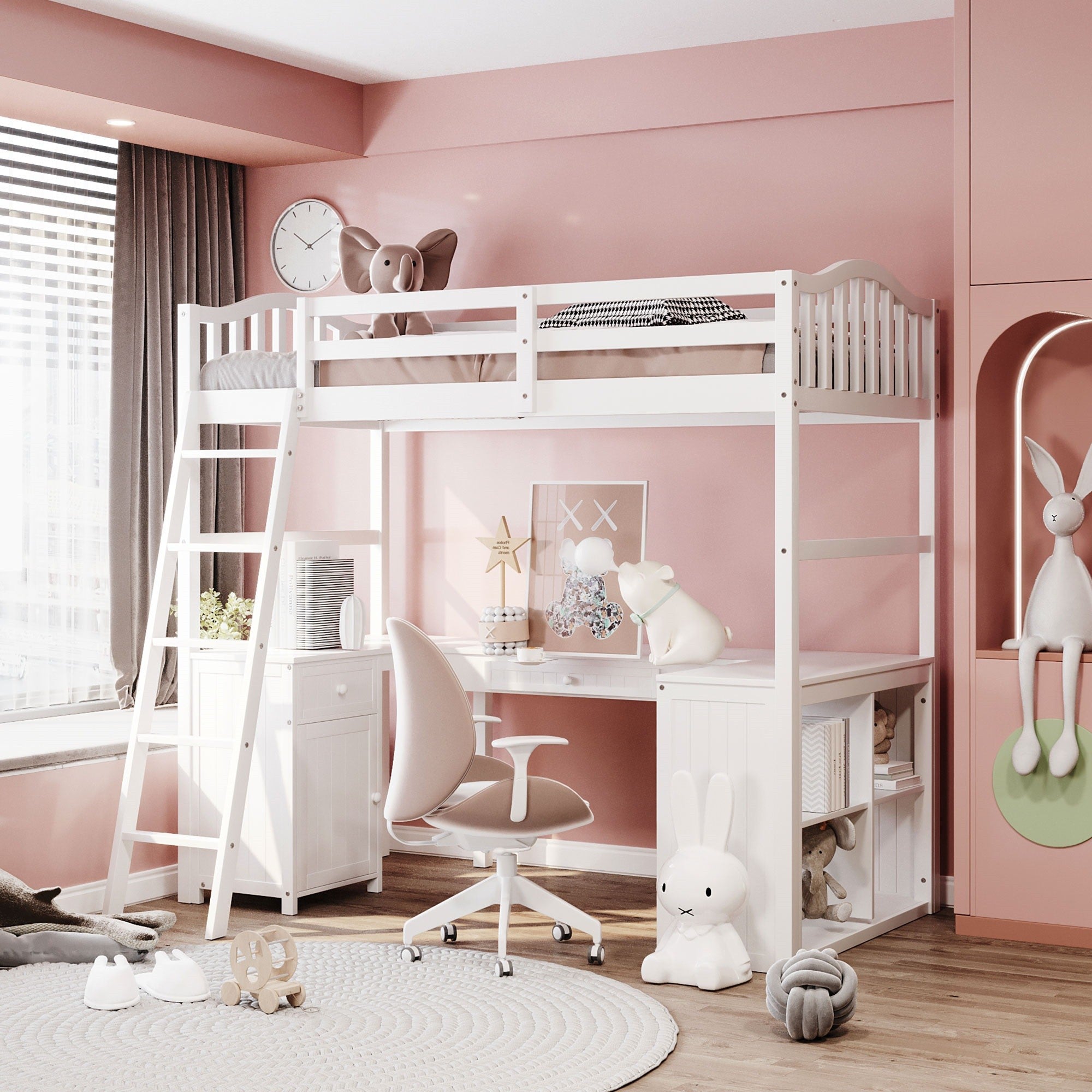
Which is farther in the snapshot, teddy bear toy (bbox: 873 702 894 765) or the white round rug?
teddy bear toy (bbox: 873 702 894 765)

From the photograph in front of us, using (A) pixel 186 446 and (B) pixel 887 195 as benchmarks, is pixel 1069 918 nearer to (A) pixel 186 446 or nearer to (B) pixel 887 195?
(B) pixel 887 195

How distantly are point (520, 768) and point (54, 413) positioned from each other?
2253 millimetres

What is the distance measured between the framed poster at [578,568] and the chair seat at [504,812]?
105cm

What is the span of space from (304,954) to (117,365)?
222 centimetres

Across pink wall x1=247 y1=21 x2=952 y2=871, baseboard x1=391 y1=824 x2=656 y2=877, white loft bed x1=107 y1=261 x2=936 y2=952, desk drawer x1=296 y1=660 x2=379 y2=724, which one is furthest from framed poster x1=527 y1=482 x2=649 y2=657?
baseboard x1=391 y1=824 x2=656 y2=877

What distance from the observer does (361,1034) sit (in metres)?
3.27

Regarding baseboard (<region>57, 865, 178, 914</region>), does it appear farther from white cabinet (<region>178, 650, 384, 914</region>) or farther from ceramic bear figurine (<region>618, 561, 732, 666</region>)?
ceramic bear figurine (<region>618, 561, 732, 666</region>)

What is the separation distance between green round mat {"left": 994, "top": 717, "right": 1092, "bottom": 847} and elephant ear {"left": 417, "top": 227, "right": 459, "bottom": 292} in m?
2.32

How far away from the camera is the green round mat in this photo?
157 inches

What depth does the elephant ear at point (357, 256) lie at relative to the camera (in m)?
4.75

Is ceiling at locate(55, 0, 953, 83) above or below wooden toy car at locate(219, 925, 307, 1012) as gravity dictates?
above

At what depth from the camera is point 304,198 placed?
5496 millimetres

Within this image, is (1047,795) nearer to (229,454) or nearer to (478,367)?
(478,367)

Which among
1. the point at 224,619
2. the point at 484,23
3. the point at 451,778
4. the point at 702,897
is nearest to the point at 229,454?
the point at 224,619
